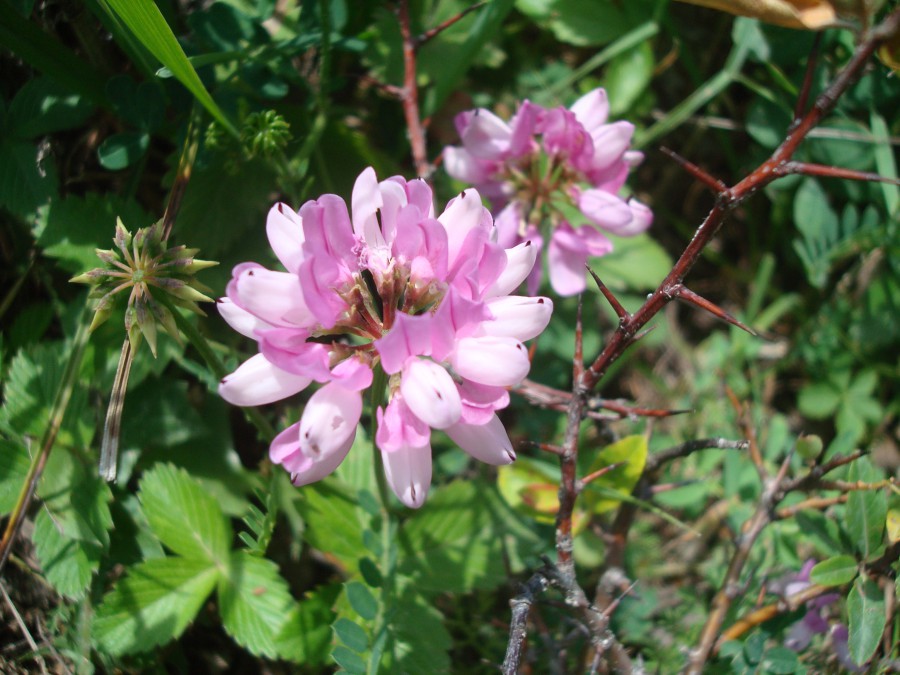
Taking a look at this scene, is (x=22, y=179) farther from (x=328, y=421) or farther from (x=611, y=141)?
(x=611, y=141)

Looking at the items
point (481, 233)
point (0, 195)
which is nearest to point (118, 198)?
point (0, 195)

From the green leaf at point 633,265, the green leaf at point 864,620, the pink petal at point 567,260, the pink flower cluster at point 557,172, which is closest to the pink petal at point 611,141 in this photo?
the pink flower cluster at point 557,172

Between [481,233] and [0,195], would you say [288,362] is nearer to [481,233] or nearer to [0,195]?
[481,233]

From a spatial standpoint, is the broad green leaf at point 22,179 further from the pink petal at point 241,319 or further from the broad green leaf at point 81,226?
the pink petal at point 241,319

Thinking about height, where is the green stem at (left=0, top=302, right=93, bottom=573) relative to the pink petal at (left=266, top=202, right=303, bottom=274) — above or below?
below

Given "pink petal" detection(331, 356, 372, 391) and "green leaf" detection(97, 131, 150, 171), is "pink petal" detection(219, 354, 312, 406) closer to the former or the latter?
"pink petal" detection(331, 356, 372, 391)

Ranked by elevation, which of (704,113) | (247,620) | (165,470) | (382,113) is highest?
(382,113)

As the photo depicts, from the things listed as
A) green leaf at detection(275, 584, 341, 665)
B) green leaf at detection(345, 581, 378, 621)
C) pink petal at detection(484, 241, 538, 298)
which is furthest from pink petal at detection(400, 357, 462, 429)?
green leaf at detection(275, 584, 341, 665)
